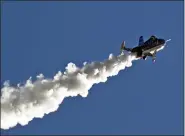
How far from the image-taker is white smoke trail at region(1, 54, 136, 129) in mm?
119562

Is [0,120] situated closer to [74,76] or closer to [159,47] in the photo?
[74,76]

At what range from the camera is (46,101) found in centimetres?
12438

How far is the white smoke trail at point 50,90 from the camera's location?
119562 millimetres

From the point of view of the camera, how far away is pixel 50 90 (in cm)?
12606

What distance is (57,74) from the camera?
128500 mm

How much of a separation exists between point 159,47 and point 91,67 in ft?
50.1

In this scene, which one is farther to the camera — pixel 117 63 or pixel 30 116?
pixel 117 63

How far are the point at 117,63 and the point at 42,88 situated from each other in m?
16.7

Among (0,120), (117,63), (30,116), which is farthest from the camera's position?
(117,63)

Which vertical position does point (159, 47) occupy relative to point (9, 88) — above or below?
above

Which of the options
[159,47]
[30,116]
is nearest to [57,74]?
[30,116]

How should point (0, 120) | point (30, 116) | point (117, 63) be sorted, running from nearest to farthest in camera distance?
point (0, 120)
point (30, 116)
point (117, 63)

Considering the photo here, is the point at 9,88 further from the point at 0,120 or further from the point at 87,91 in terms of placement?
the point at 87,91

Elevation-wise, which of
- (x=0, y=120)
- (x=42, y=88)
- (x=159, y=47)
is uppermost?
(x=159, y=47)
